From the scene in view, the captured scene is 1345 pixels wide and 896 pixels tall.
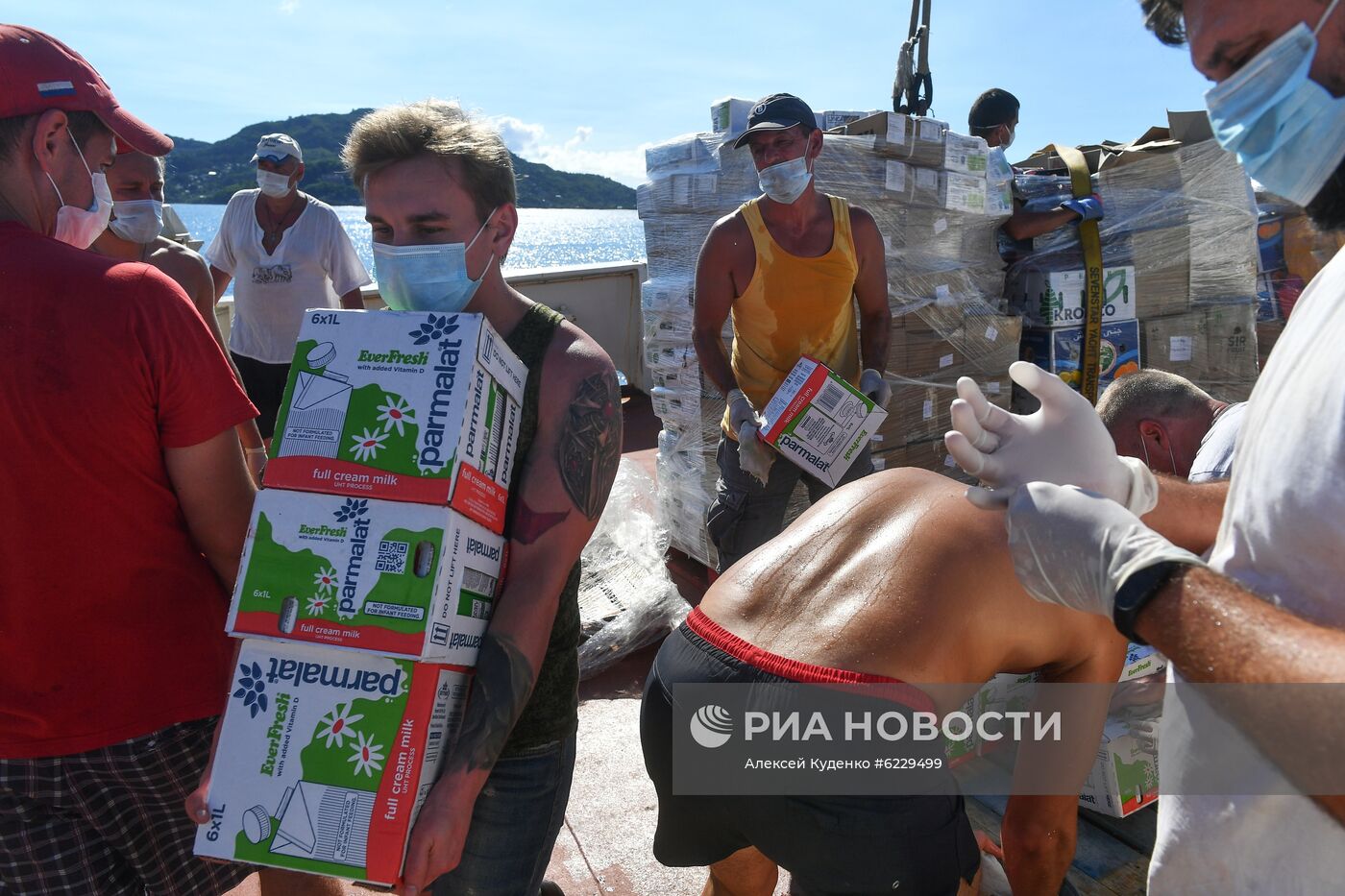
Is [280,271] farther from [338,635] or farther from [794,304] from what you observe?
[338,635]

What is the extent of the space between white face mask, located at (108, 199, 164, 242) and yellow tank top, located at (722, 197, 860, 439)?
87.9 inches

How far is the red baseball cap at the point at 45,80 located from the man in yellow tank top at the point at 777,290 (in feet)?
7.13

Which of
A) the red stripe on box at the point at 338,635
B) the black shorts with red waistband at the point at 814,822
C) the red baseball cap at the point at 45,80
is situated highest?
the red baseball cap at the point at 45,80

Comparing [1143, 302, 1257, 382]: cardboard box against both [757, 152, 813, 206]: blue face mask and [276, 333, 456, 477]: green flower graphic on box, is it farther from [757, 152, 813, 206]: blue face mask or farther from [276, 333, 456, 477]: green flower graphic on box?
[276, 333, 456, 477]: green flower graphic on box

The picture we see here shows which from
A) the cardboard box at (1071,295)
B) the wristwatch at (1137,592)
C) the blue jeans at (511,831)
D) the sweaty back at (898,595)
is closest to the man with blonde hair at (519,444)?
the blue jeans at (511,831)

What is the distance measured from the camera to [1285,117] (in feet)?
3.74

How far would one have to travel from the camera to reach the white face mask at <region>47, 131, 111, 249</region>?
5.12 ft

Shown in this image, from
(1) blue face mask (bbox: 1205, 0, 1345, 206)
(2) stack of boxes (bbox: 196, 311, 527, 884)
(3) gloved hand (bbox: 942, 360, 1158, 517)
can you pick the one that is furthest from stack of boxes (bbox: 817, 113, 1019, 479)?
(2) stack of boxes (bbox: 196, 311, 527, 884)

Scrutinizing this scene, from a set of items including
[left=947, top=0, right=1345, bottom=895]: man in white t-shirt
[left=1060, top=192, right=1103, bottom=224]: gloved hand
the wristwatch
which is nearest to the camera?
[left=947, top=0, right=1345, bottom=895]: man in white t-shirt

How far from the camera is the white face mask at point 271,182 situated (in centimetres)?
425

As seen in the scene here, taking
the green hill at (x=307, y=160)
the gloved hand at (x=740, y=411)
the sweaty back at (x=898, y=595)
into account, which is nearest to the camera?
the sweaty back at (x=898, y=595)

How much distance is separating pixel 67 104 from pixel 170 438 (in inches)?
25.0

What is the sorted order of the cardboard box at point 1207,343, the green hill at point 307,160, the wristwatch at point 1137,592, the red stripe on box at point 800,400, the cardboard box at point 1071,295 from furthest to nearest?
the green hill at point 307,160
the cardboard box at point 1207,343
the cardboard box at point 1071,295
the red stripe on box at point 800,400
the wristwatch at point 1137,592

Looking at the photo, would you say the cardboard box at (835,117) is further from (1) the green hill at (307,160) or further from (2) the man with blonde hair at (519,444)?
(1) the green hill at (307,160)
